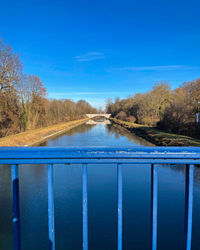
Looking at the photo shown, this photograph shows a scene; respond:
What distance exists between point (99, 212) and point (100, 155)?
4286 mm

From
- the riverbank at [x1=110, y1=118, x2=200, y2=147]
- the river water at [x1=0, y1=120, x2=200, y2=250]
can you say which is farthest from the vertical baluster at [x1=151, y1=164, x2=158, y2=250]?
the riverbank at [x1=110, y1=118, x2=200, y2=147]

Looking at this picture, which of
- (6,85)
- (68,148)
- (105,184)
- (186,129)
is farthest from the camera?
(186,129)

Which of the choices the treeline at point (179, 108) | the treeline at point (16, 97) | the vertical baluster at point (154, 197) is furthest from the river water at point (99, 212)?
the treeline at point (179, 108)

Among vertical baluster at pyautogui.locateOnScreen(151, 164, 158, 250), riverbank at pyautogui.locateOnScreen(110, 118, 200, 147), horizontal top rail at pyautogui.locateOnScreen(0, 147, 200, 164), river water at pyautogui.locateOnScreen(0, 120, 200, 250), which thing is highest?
horizontal top rail at pyautogui.locateOnScreen(0, 147, 200, 164)

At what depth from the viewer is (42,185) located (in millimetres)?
6434

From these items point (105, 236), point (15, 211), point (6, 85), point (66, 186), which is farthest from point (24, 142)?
point (15, 211)

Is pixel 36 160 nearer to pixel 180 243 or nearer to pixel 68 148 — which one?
pixel 68 148

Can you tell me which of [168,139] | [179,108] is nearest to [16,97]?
[168,139]

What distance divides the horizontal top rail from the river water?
348 centimetres

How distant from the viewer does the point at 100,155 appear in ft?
3.15

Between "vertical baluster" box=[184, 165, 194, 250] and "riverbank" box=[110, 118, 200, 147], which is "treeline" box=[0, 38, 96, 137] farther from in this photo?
"vertical baluster" box=[184, 165, 194, 250]

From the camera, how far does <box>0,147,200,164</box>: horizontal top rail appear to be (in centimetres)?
95

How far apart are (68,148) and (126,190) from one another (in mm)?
5423

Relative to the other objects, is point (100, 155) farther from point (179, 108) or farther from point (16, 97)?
point (179, 108)
